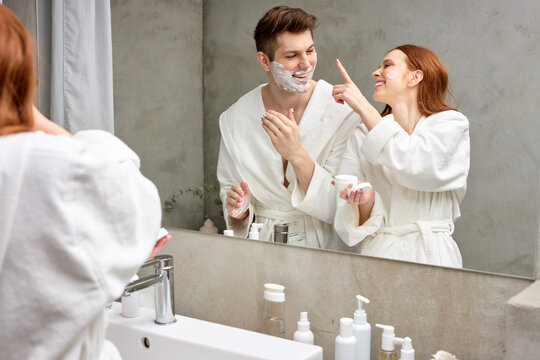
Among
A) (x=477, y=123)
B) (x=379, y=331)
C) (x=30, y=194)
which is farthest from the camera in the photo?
(x=379, y=331)

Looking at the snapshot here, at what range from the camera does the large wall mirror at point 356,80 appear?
41.9 inches

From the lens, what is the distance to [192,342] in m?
1.24

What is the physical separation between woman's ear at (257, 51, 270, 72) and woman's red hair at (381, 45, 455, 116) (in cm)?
31

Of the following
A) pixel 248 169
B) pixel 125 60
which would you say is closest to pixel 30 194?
pixel 248 169

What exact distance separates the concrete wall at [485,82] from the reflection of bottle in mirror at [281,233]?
38 centimetres

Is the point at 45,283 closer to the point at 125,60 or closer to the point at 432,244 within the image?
the point at 432,244

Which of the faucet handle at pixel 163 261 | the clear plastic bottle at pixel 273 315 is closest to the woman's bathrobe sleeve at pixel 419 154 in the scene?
the clear plastic bottle at pixel 273 315

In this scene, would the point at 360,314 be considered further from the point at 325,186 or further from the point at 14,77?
the point at 14,77

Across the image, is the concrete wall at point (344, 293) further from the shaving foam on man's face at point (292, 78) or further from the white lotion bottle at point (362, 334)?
the shaving foam on man's face at point (292, 78)

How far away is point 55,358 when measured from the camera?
29.3 inches

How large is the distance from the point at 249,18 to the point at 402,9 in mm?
375

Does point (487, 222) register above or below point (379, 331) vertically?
above

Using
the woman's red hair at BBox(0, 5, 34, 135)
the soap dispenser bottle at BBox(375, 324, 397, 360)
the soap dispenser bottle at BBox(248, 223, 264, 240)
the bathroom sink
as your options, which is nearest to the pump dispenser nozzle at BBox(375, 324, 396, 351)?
the soap dispenser bottle at BBox(375, 324, 397, 360)

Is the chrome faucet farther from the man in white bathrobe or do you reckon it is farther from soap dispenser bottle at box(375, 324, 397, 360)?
soap dispenser bottle at box(375, 324, 397, 360)
